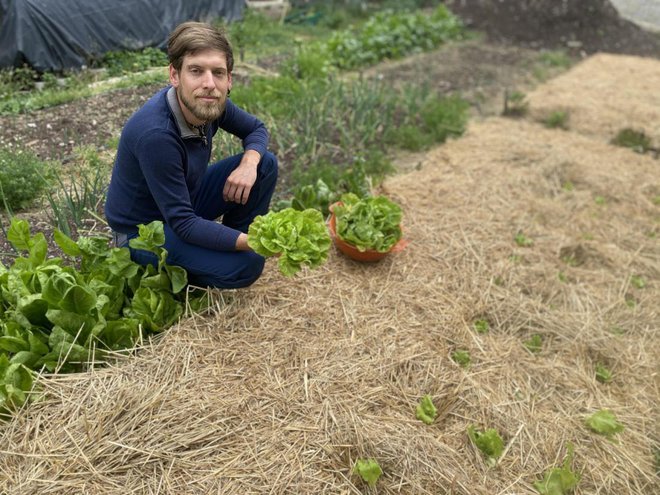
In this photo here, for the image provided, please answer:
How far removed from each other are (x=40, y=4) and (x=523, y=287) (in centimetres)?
539

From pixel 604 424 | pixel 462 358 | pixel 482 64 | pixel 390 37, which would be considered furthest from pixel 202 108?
pixel 482 64

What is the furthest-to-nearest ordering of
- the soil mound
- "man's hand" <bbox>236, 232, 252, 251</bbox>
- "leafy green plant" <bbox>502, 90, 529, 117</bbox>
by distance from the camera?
the soil mound → "leafy green plant" <bbox>502, 90, 529, 117</bbox> → "man's hand" <bbox>236, 232, 252, 251</bbox>

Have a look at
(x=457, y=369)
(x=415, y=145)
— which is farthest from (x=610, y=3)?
(x=457, y=369)

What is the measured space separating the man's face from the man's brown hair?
0.02 metres

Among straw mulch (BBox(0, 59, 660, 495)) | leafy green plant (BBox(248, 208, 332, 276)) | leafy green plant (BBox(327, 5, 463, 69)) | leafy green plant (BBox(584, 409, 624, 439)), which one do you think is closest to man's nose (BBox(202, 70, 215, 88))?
leafy green plant (BBox(248, 208, 332, 276))

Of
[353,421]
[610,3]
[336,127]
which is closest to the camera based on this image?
[353,421]

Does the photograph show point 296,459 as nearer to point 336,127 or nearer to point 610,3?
point 336,127

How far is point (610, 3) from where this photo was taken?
37.0 feet

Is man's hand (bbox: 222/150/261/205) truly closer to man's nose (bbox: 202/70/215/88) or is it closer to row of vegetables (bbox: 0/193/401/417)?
row of vegetables (bbox: 0/193/401/417)

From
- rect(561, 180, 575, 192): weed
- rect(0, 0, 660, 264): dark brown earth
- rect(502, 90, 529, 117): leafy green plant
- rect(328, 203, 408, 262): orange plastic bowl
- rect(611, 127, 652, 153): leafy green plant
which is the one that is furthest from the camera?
rect(502, 90, 529, 117): leafy green plant

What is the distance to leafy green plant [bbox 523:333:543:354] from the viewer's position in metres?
3.05

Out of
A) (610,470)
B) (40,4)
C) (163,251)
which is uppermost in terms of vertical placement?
(40,4)

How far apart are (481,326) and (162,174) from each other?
2.00 m

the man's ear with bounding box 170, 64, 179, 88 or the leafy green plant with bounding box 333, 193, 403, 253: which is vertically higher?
the man's ear with bounding box 170, 64, 179, 88
